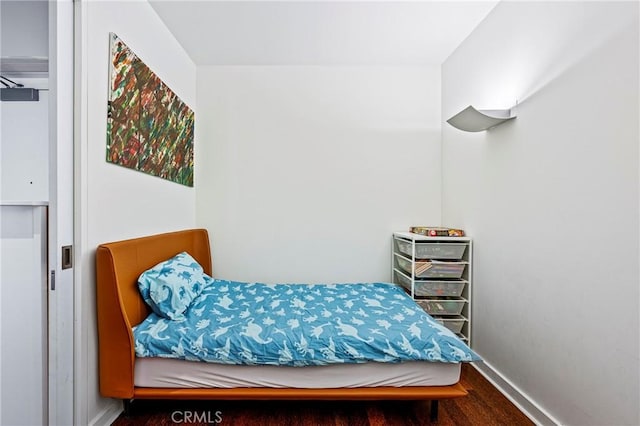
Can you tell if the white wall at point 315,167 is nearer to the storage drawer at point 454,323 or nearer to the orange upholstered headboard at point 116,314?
the storage drawer at point 454,323

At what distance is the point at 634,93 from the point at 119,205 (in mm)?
2550

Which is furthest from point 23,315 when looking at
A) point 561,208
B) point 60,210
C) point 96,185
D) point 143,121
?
point 561,208

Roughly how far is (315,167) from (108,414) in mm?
2330

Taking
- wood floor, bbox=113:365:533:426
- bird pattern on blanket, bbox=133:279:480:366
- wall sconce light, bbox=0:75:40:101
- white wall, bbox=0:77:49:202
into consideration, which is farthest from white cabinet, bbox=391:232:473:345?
wall sconce light, bbox=0:75:40:101

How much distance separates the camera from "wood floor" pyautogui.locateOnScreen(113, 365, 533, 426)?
1.65 metres

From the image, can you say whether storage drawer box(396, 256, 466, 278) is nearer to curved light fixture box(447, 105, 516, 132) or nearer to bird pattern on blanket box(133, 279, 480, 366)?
bird pattern on blanket box(133, 279, 480, 366)

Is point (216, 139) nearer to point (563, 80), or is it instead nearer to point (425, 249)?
point (425, 249)

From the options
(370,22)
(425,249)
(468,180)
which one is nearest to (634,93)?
(468,180)

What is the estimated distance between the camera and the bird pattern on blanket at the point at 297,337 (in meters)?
1.56

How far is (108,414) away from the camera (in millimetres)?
1615

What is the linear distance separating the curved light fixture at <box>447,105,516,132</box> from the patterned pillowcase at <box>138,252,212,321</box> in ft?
7.07

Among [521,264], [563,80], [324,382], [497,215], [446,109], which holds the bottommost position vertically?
[324,382]

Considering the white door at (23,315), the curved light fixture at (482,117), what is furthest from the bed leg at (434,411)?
the white door at (23,315)

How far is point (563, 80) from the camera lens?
1.54 meters
